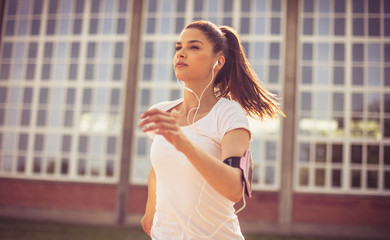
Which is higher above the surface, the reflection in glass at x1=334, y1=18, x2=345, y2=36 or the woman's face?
the reflection in glass at x1=334, y1=18, x2=345, y2=36

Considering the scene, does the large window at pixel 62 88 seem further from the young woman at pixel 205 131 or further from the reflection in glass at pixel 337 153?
the young woman at pixel 205 131

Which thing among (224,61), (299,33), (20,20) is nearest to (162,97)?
(299,33)

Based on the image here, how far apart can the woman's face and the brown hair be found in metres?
0.09

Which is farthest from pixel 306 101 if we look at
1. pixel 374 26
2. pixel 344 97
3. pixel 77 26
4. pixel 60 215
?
pixel 60 215

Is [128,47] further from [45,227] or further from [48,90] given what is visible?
[45,227]

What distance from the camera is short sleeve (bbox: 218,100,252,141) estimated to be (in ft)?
4.68

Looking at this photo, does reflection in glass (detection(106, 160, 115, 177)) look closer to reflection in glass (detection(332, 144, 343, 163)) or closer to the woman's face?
reflection in glass (detection(332, 144, 343, 163))

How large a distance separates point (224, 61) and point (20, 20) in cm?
1376

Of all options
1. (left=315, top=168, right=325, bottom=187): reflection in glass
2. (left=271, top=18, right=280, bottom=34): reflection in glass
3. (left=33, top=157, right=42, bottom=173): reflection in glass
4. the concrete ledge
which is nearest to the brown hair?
(left=315, top=168, right=325, bottom=187): reflection in glass

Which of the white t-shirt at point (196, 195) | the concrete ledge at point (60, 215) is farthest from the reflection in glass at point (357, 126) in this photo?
the white t-shirt at point (196, 195)

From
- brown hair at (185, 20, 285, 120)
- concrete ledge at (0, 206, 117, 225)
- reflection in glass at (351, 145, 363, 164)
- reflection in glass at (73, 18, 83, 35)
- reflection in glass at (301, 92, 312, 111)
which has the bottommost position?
concrete ledge at (0, 206, 117, 225)

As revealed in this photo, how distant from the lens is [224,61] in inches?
69.1

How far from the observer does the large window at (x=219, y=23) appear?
11773mm

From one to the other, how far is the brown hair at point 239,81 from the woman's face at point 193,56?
0.09 meters
